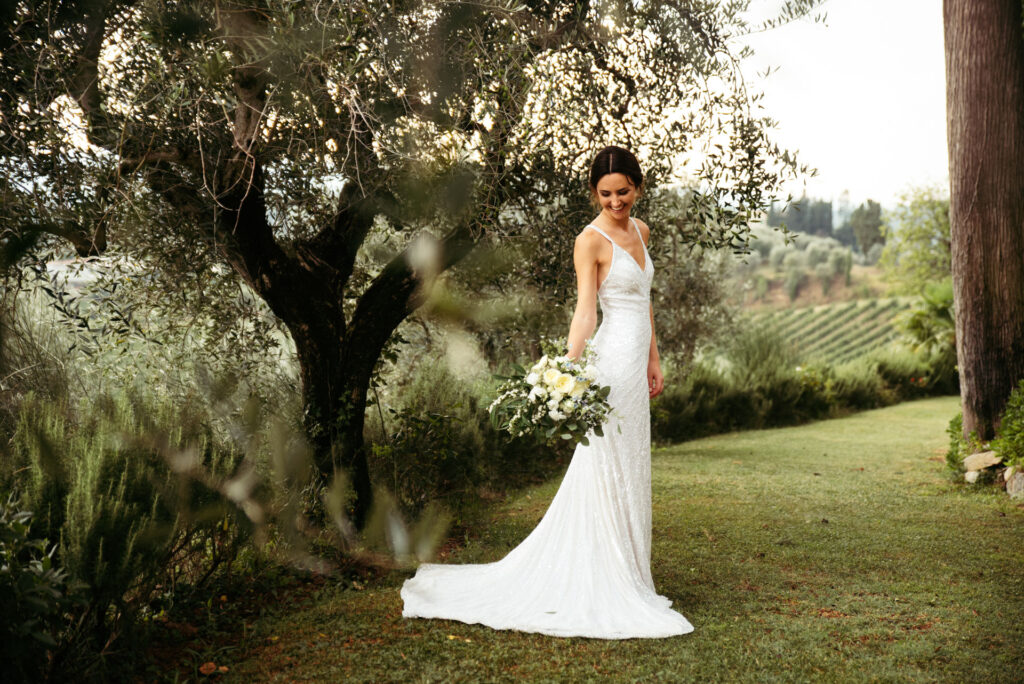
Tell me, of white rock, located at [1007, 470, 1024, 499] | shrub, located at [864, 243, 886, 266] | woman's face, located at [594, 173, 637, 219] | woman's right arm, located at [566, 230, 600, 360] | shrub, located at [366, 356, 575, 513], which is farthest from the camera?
shrub, located at [864, 243, 886, 266]

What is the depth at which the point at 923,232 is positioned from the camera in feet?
89.2

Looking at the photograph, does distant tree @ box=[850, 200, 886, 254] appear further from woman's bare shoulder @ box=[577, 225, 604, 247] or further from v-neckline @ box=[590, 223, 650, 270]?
woman's bare shoulder @ box=[577, 225, 604, 247]

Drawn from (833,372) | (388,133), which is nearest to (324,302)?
(388,133)

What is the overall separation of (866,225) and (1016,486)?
55604mm

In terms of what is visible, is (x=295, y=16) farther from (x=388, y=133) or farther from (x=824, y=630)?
(x=824, y=630)

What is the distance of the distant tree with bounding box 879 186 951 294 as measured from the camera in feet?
88.1

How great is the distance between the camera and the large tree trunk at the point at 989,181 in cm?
724

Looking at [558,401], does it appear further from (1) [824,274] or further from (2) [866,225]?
(2) [866,225]

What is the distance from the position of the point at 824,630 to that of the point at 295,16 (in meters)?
4.03

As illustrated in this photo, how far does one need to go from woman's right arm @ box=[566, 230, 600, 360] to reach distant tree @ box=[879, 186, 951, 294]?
1026 inches

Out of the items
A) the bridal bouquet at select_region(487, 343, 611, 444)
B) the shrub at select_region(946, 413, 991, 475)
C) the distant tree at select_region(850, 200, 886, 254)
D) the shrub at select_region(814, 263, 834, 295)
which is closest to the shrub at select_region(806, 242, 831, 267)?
the shrub at select_region(814, 263, 834, 295)

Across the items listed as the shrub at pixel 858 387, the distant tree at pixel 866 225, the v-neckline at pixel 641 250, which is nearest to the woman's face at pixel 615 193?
the v-neckline at pixel 641 250

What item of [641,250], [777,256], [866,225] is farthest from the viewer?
[866,225]

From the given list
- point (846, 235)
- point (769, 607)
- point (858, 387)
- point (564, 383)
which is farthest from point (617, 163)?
point (846, 235)
